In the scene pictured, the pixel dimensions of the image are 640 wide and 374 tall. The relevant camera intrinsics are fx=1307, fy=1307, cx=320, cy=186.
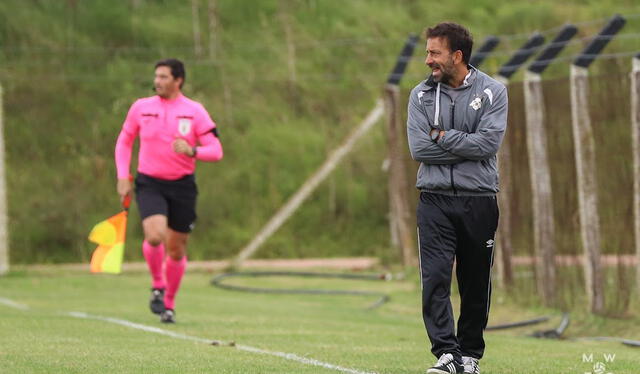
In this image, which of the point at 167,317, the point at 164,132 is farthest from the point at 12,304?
the point at 164,132

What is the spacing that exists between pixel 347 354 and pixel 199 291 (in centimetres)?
1043

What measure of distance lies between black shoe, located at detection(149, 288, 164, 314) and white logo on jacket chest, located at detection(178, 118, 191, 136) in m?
1.51

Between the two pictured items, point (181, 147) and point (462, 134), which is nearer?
point (462, 134)

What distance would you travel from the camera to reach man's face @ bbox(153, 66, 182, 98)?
40.0ft

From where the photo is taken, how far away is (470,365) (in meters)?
7.81

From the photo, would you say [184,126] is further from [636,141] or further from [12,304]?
[12,304]

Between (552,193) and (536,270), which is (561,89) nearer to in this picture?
(552,193)

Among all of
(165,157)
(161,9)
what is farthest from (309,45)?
(165,157)

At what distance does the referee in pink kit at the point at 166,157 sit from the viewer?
1214 cm

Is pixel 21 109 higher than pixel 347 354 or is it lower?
higher

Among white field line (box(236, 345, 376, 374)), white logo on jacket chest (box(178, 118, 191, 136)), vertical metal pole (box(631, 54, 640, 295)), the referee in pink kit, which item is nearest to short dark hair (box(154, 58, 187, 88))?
the referee in pink kit

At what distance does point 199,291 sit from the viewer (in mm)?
19453

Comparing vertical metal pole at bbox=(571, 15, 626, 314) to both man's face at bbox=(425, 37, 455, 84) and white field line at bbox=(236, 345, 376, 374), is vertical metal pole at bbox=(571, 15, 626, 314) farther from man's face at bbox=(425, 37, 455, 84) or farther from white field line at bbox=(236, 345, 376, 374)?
man's face at bbox=(425, 37, 455, 84)

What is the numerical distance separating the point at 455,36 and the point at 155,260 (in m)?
5.32
